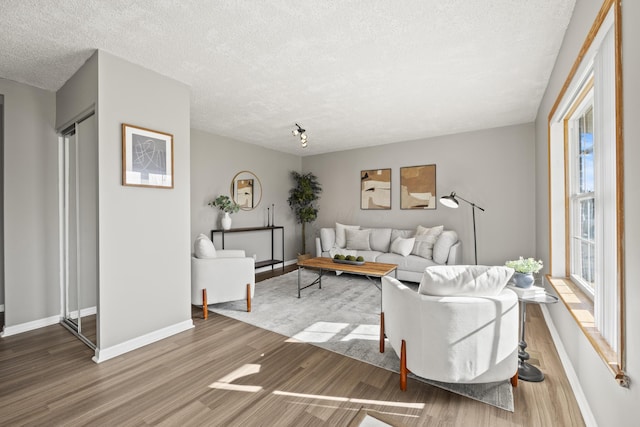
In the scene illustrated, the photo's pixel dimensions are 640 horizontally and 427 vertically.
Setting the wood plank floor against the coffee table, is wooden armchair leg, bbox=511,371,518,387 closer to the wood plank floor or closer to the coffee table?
the wood plank floor

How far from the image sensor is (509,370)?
193cm

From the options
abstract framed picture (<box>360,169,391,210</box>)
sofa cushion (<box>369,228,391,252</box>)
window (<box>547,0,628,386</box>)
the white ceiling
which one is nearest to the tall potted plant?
abstract framed picture (<box>360,169,391,210</box>)

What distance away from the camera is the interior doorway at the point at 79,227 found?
9.40ft

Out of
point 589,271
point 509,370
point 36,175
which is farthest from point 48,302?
point 589,271

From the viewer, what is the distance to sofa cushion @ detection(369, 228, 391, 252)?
18.2 ft

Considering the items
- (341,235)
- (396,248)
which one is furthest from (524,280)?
(341,235)

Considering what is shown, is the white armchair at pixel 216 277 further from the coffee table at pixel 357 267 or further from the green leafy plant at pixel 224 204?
the green leafy plant at pixel 224 204

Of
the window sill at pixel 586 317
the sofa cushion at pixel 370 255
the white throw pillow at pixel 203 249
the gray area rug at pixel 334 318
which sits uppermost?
the white throw pillow at pixel 203 249

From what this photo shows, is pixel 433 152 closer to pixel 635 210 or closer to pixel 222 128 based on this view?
pixel 222 128

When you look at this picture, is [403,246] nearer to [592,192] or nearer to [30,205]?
[592,192]

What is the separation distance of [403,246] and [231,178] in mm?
3342

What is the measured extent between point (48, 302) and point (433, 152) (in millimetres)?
5899

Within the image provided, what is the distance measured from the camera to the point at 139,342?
2.71 meters

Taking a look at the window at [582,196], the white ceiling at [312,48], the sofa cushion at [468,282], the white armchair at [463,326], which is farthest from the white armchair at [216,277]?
the window at [582,196]
